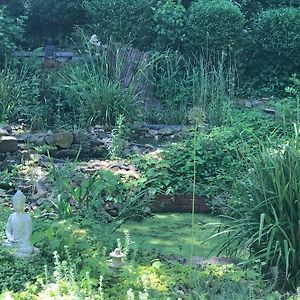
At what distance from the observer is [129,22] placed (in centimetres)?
1252

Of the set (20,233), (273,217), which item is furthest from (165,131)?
(20,233)

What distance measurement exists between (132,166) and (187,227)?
136 cm

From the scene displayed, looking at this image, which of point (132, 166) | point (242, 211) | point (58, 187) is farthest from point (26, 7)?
point (242, 211)

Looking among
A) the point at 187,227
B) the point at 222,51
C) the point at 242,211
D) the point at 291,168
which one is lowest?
the point at 187,227

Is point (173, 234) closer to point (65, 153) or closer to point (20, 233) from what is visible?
point (20, 233)

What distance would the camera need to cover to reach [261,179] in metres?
4.92

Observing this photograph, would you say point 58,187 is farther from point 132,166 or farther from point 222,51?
point 222,51

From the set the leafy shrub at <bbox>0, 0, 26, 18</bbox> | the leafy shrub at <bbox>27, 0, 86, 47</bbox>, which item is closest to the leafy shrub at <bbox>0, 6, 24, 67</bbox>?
the leafy shrub at <bbox>0, 0, 26, 18</bbox>

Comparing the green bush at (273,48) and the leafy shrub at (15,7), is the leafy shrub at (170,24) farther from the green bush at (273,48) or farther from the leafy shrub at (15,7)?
the leafy shrub at (15,7)

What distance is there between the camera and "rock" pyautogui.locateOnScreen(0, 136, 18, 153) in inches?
324

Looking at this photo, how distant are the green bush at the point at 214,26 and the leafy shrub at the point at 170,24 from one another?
0.17m

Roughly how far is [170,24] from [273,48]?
1.78m

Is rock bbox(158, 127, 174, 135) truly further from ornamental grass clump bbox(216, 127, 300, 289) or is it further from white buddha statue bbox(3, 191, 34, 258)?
white buddha statue bbox(3, 191, 34, 258)

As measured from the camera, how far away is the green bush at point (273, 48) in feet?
39.3
